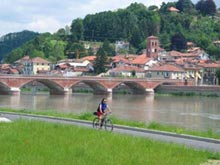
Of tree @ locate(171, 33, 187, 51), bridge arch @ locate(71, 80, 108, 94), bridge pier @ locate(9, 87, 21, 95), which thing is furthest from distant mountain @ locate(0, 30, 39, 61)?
bridge pier @ locate(9, 87, 21, 95)

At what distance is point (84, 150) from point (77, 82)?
6183cm

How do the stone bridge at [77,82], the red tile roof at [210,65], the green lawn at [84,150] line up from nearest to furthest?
the green lawn at [84,150], the stone bridge at [77,82], the red tile roof at [210,65]

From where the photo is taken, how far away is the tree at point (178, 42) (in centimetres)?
12182

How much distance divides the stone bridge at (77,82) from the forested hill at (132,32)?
138 ft

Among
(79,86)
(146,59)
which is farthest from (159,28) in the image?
(79,86)

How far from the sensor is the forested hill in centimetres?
12500

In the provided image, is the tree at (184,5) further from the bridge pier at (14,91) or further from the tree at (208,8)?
the bridge pier at (14,91)

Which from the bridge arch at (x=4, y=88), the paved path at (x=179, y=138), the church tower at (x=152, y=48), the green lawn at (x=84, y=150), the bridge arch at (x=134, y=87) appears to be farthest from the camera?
the church tower at (x=152, y=48)

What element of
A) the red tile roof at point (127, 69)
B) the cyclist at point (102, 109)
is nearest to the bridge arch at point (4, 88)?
the red tile roof at point (127, 69)

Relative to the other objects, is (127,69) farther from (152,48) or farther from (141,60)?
(152,48)

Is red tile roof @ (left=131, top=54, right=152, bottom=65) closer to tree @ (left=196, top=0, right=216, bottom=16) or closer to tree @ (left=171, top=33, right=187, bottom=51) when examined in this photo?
tree @ (left=171, top=33, right=187, bottom=51)

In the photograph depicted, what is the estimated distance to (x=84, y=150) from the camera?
1036 cm

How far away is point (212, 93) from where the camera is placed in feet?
241

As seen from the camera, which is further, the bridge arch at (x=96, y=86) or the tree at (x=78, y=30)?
the tree at (x=78, y=30)
